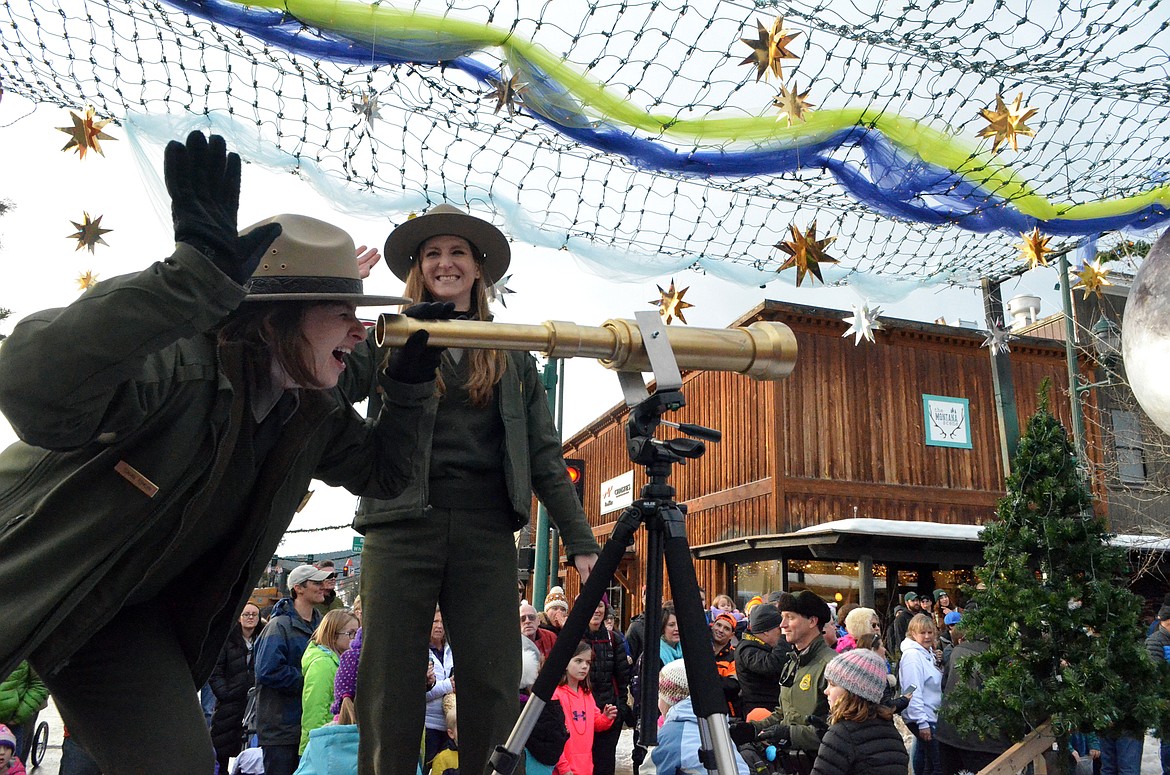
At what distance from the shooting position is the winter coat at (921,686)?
7.84 meters

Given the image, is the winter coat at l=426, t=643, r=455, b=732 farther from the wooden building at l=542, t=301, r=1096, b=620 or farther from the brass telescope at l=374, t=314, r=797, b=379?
the wooden building at l=542, t=301, r=1096, b=620

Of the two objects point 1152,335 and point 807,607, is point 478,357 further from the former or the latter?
point 807,607

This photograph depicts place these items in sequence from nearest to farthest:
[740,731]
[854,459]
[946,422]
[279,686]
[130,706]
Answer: [130,706] → [740,731] → [279,686] → [854,459] → [946,422]

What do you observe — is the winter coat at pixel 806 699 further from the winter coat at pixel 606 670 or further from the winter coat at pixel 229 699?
the winter coat at pixel 229 699

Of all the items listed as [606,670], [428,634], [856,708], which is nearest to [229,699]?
[606,670]

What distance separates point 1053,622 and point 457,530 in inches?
198

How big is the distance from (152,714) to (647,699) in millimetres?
1068

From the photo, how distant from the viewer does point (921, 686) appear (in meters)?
7.96

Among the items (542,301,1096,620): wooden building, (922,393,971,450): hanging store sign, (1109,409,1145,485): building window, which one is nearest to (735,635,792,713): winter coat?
(542,301,1096,620): wooden building

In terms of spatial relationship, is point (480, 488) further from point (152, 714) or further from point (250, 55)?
point (250, 55)

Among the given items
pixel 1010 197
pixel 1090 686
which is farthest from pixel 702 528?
pixel 1010 197

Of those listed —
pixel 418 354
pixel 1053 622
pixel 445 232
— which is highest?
pixel 445 232

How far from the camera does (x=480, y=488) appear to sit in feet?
9.02

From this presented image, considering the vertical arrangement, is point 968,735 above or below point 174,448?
below
